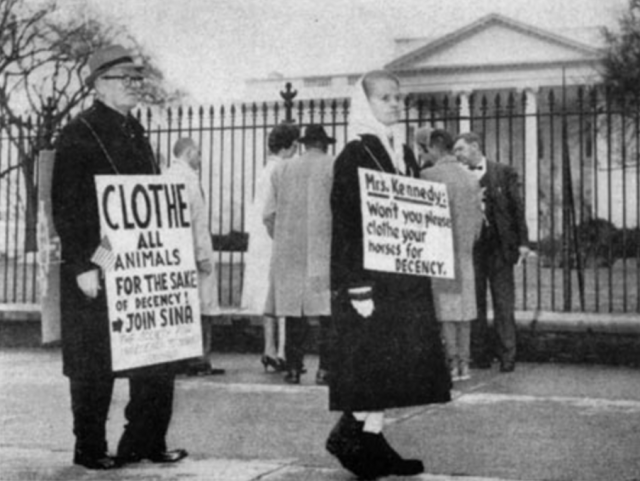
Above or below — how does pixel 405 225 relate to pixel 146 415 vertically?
above

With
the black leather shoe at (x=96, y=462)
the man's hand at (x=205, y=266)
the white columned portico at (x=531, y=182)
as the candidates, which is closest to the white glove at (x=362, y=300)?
the black leather shoe at (x=96, y=462)

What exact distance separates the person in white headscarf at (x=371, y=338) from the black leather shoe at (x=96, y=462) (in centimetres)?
101

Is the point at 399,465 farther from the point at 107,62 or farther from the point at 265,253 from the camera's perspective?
the point at 265,253

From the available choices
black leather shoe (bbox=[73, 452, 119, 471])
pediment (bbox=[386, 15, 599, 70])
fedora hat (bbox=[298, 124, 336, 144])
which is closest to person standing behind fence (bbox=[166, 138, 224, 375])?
fedora hat (bbox=[298, 124, 336, 144])

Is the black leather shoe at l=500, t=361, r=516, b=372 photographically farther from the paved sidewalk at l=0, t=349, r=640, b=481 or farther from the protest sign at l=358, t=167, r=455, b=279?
the protest sign at l=358, t=167, r=455, b=279

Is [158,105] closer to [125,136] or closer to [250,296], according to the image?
[250,296]

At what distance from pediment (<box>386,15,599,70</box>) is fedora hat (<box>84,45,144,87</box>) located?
4074 centimetres

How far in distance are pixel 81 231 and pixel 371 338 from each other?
1.36 meters

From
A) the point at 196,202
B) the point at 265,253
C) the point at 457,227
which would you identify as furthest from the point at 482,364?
the point at 196,202

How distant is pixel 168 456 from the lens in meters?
5.04

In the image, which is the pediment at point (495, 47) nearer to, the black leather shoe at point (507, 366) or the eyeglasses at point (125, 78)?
the black leather shoe at point (507, 366)

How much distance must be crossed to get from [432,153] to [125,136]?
3.65m

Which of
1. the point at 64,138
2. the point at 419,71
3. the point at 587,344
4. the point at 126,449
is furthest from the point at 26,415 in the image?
the point at 419,71

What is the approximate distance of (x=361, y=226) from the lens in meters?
4.71
